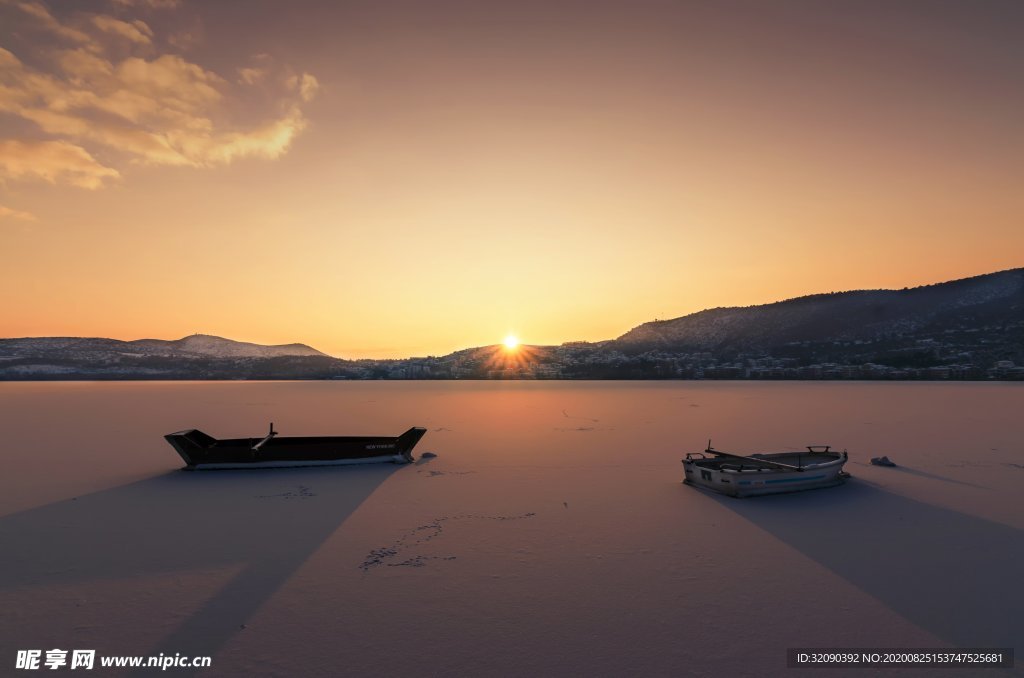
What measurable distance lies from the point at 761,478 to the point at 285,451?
60.3 feet

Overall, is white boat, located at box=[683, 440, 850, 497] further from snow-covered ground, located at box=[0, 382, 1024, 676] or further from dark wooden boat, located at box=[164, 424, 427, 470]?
dark wooden boat, located at box=[164, 424, 427, 470]

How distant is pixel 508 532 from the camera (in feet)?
41.1

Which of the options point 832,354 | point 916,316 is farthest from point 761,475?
point 916,316

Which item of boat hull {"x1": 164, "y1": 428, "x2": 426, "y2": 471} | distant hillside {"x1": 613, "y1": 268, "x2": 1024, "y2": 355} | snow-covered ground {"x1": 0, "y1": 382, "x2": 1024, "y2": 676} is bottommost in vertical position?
snow-covered ground {"x1": 0, "y1": 382, "x2": 1024, "y2": 676}

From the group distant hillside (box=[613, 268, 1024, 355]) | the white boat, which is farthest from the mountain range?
the white boat

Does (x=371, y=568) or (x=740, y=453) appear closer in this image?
(x=371, y=568)

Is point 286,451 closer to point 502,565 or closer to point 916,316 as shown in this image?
point 502,565

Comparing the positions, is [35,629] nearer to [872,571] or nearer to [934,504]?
[872,571]

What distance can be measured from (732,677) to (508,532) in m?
6.73

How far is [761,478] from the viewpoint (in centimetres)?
1602

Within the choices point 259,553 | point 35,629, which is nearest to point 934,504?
point 259,553

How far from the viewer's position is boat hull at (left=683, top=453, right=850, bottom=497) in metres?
16.0

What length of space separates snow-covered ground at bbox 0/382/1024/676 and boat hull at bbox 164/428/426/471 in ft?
1.84

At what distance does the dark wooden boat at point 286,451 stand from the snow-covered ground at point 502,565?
58 centimetres
